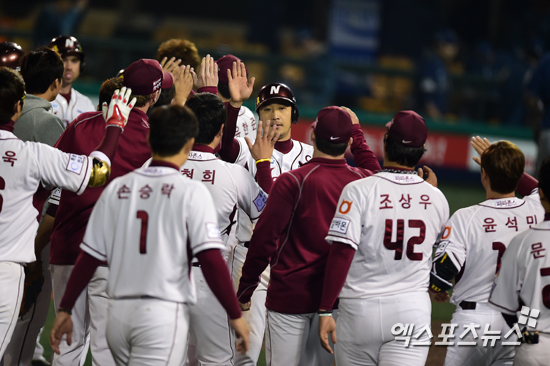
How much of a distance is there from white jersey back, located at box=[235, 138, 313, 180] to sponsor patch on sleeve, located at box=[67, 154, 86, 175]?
1376 mm

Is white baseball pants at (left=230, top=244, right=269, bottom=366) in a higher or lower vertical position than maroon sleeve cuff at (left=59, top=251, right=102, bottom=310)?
lower

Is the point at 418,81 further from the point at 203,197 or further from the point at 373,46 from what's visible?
the point at 203,197

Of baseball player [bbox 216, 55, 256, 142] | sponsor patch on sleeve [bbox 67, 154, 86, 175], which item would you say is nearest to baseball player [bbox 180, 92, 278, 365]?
sponsor patch on sleeve [bbox 67, 154, 86, 175]

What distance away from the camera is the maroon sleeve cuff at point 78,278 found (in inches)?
120

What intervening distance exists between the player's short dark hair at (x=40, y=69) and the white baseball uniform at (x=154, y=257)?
1.97m

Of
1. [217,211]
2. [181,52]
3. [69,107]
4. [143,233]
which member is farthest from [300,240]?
[69,107]

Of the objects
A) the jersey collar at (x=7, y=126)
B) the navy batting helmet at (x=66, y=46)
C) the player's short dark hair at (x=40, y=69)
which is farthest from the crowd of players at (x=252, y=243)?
the navy batting helmet at (x=66, y=46)

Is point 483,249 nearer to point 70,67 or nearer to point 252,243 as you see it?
point 252,243

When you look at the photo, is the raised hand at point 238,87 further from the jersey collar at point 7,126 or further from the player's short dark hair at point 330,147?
the jersey collar at point 7,126

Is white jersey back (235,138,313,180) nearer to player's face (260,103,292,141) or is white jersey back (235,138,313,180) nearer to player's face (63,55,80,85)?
player's face (260,103,292,141)

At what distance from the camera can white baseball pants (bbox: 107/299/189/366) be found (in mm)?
2920

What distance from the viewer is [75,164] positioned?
358cm

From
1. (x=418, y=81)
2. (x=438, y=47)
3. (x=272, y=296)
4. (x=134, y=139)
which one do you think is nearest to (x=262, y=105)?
(x=134, y=139)

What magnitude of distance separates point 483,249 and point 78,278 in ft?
7.26
